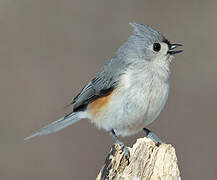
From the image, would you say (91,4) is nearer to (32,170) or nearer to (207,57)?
(207,57)

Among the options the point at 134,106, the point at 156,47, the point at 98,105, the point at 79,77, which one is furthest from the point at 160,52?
the point at 79,77

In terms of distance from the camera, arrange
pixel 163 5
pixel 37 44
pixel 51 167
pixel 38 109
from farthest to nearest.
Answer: pixel 163 5 → pixel 37 44 → pixel 38 109 → pixel 51 167

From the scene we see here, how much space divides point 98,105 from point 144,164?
143 centimetres

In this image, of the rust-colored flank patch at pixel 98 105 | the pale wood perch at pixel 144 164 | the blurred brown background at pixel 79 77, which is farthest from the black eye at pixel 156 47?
the blurred brown background at pixel 79 77

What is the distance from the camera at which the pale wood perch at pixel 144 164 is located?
4250mm

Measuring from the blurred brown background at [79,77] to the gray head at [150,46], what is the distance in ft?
6.38

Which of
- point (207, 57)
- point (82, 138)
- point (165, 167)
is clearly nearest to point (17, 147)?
point (82, 138)

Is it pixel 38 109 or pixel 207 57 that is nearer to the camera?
pixel 38 109

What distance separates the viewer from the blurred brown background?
313 inches

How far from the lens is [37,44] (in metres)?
9.64

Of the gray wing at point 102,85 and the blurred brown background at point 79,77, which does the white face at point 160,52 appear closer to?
the gray wing at point 102,85

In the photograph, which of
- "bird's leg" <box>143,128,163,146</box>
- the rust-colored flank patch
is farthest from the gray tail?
"bird's leg" <box>143,128,163,146</box>

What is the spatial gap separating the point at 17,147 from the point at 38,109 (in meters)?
0.70

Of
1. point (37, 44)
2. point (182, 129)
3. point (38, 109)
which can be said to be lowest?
point (182, 129)
